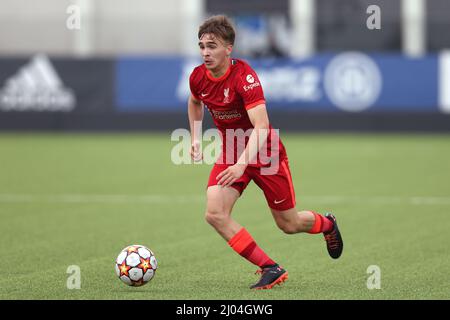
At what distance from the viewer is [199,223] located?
11188 millimetres

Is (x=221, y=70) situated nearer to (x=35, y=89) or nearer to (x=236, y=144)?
(x=236, y=144)

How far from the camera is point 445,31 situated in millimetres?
23734

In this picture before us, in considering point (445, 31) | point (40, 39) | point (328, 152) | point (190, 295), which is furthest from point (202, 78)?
point (40, 39)

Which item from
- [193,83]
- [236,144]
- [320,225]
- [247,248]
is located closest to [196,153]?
[236,144]

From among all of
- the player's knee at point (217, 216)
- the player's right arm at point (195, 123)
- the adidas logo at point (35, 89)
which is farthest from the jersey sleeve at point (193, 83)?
the adidas logo at point (35, 89)

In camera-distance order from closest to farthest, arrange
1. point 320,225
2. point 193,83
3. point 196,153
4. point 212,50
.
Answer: point 212,50 → point 193,83 → point 196,153 → point 320,225

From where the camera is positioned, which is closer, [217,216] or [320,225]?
[217,216]

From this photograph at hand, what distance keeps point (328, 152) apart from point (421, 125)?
3960mm

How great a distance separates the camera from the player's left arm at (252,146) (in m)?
7.29

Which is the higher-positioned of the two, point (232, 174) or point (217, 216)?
point (232, 174)

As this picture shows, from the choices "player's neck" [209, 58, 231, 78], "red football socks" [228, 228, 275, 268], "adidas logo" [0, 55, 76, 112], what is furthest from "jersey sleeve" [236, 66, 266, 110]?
"adidas logo" [0, 55, 76, 112]

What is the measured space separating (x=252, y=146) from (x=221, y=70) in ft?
2.13

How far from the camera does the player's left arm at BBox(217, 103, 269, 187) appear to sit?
729 centimetres

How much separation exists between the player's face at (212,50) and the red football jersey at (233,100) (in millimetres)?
132
